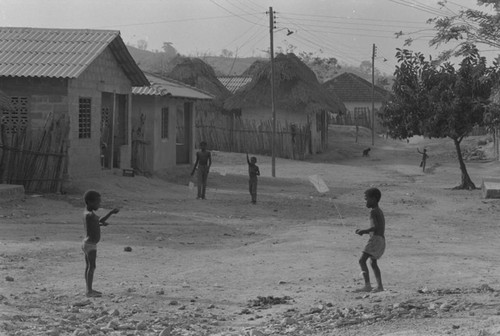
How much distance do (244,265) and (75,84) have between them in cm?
1076

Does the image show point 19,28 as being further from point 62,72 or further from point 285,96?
point 285,96

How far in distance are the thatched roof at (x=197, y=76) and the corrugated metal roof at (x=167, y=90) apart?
51.2 ft

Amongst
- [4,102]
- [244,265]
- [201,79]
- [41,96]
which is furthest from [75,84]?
[201,79]

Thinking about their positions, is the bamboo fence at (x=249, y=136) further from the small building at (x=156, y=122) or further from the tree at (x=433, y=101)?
the tree at (x=433, y=101)

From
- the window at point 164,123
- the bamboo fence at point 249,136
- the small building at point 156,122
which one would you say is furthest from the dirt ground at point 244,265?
the bamboo fence at point 249,136

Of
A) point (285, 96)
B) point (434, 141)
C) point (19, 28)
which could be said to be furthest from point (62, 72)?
point (434, 141)

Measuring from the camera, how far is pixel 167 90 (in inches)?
1086

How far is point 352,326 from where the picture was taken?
330 inches

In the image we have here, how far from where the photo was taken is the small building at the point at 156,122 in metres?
27.2

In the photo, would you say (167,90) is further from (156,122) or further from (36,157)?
(36,157)

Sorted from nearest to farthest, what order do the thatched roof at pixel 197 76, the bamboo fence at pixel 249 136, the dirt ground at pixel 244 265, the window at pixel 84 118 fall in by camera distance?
the dirt ground at pixel 244 265, the window at pixel 84 118, the bamboo fence at pixel 249 136, the thatched roof at pixel 197 76

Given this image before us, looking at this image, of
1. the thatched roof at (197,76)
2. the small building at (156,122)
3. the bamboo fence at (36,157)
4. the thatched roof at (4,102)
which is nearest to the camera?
the thatched roof at (4,102)

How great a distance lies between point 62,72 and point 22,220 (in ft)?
17.7

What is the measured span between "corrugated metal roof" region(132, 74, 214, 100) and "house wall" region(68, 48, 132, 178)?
Result: 1798 millimetres
